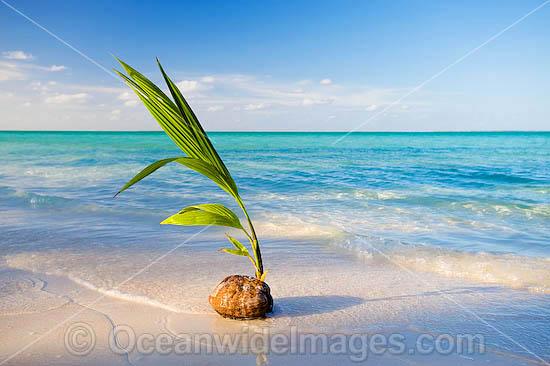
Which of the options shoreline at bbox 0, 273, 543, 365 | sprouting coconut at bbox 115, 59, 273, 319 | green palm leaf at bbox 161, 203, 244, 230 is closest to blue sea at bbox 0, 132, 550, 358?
shoreline at bbox 0, 273, 543, 365

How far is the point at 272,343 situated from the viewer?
2520mm

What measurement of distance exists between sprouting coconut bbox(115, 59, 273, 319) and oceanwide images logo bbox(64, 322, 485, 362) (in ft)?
0.65

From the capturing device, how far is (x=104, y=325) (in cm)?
275

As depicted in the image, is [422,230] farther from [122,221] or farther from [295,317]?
[122,221]

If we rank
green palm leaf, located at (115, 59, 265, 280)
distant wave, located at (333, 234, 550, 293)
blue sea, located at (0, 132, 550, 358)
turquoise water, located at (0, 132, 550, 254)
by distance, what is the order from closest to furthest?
1. green palm leaf, located at (115, 59, 265, 280)
2. blue sea, located at (0, 132, 550, 358)
3. distant wave, located at (333, 234, 550, 293)
4. turquoise water, located at (0, 132, 550, 254)

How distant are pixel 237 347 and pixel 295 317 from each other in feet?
1.97

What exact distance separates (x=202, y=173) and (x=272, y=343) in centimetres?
115

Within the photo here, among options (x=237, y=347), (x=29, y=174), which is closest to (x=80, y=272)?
(x=237, y=347)

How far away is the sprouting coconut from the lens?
2033mm

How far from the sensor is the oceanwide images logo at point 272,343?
2430 millimetres

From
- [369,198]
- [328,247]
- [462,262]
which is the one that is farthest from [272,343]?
[369,198]

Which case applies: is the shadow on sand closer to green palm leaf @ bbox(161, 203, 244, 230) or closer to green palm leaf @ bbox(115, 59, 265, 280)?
green palm leaf @ bbox(115, 59, 265, 280)

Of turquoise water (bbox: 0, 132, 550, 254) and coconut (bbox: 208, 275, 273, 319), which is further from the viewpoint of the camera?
turquoise water (bbox: 0, 132, 550, 254)

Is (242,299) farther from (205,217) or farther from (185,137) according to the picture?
(185,137)
